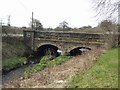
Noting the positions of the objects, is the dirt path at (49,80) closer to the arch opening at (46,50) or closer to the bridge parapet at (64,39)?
the bridge parapet at (64,39)

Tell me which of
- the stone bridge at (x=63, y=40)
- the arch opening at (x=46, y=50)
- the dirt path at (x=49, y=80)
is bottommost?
the arch opening at (x=46, y=50)

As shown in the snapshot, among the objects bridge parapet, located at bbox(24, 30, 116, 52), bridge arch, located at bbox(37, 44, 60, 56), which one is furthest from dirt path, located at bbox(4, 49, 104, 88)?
bridge arch, located at bbox(37, 44, 60, 56)

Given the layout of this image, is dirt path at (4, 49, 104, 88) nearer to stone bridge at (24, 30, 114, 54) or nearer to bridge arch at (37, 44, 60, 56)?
stone bridge at (24, 30, 114, 54)

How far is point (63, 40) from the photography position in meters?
46.1

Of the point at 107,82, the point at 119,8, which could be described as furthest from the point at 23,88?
the point at 119,8

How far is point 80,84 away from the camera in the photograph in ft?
44.2

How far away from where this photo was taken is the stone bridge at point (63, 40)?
4422 cm

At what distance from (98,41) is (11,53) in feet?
46.8

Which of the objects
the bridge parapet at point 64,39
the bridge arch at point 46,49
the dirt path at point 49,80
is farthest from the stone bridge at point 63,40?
the dirt path at point 49,80

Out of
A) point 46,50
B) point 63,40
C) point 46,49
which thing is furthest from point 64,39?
point 46,49

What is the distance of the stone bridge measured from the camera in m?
44.2

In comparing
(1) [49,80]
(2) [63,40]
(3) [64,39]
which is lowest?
(1) [49,80]

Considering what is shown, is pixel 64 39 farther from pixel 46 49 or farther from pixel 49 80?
pixel 49 80

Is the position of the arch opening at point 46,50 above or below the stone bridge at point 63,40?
below
